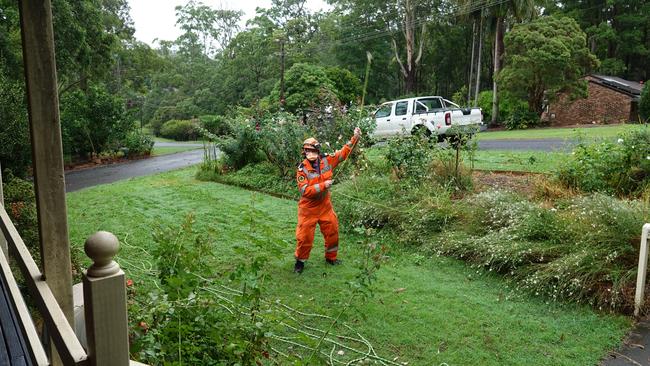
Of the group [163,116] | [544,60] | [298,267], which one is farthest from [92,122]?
[163,116]

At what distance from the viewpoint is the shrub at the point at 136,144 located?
18750 mm

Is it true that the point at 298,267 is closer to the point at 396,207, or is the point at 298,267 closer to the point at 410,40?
the point at 396,207

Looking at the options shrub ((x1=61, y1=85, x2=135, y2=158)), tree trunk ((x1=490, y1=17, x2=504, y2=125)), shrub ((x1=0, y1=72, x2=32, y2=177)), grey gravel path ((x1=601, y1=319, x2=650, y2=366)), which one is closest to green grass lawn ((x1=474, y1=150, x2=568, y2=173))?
grey gravel path ((x1=601, y1=319, x2=650, y2=366))

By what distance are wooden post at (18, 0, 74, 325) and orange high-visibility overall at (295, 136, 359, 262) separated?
3138 mm

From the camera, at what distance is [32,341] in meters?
1.82

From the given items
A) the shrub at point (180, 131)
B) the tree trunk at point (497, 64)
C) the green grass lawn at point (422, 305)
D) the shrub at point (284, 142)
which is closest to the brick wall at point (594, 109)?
the tree trunk at point (497, 64)

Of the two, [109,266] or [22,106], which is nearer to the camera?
[109,266]

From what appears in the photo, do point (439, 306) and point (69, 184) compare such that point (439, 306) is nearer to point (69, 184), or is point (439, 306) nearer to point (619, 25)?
point (69, 184)

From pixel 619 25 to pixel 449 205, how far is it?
128 feet

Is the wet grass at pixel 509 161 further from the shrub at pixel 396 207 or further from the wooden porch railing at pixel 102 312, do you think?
the wooden porch railing at pixel 102 312

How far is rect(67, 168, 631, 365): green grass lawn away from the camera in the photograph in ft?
12.9

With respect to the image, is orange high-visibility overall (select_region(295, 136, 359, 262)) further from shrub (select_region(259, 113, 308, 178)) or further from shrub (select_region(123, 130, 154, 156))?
shrub (select_region(123, 130, 154, 156))

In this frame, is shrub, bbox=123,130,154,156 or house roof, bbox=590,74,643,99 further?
house roof, bbox=590,74,643,99

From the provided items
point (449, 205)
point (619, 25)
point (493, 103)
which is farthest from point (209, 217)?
point (619, 25)
